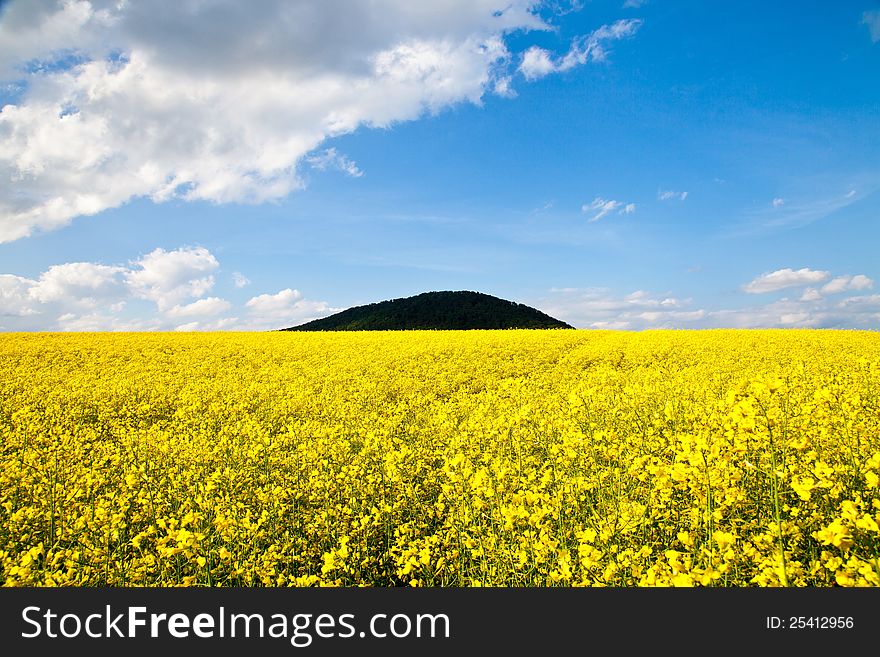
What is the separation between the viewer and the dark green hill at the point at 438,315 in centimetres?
6612

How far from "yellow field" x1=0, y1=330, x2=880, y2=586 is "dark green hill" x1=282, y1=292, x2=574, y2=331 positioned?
51785 millimetres

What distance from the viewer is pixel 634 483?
17.7ft

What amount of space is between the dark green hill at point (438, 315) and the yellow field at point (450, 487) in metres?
51.8

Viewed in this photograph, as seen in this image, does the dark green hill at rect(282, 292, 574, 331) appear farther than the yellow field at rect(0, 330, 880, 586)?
Yes

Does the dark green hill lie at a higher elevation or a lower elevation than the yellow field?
higher

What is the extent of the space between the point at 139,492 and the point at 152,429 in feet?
12.3

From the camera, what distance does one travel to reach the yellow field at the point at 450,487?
3.63 metres

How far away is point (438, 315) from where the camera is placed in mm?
70312

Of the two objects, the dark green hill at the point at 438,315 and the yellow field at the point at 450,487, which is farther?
the dark green hill at the point at 438,315

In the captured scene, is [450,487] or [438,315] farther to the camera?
[438,315]

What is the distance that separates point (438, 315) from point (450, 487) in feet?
213

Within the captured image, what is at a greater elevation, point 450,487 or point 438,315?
point 438,315

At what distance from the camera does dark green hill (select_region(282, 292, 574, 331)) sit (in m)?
66.1

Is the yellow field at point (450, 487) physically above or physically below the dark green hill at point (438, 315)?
below
